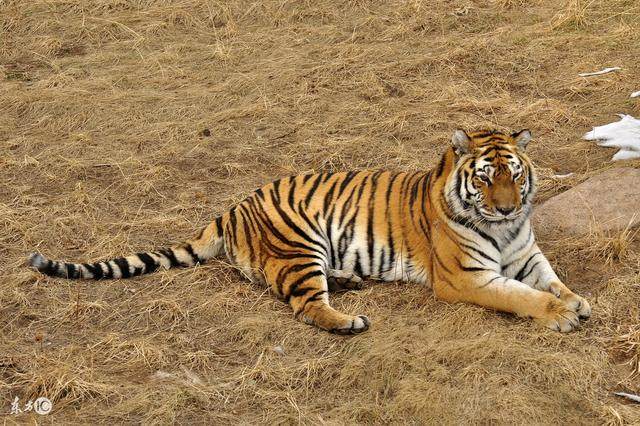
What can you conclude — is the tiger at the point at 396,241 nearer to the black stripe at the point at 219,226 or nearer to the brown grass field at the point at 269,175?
the black stripe at the point at 219,226

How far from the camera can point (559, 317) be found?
15.4 feet

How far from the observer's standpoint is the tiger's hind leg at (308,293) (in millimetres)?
4867

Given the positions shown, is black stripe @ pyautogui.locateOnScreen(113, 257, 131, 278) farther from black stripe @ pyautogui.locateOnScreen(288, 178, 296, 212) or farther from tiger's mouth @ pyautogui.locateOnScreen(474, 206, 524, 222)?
tiger's mouth @ pyautogui.locateOnScreen(474, 206, 524, 222)

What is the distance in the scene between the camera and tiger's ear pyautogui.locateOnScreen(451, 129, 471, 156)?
16.8 ft

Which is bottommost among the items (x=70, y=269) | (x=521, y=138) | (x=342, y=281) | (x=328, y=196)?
(x=342, y=281)

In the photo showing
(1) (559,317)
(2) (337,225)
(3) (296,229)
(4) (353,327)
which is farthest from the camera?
(2) (337,225)

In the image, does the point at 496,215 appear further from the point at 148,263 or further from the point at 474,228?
the point at 148,263

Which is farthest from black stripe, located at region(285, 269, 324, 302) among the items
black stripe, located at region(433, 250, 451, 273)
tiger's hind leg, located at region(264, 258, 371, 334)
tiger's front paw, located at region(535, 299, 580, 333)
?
tiger's front paw, located at region(535, 299, 580, 333)

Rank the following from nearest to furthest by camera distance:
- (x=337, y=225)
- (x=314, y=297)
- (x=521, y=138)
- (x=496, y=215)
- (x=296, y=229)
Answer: (x=496, y=215), (x=314, y=297), (x=521, y=138), (x=296, y=229), (x=337, y=225)

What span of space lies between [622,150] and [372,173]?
6.59 feet

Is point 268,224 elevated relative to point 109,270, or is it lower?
elevated

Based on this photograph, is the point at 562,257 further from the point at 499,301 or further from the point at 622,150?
the point at 622,150

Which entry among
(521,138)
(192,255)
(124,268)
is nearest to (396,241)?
(521,138)

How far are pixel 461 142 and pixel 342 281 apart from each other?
1.03 meters
